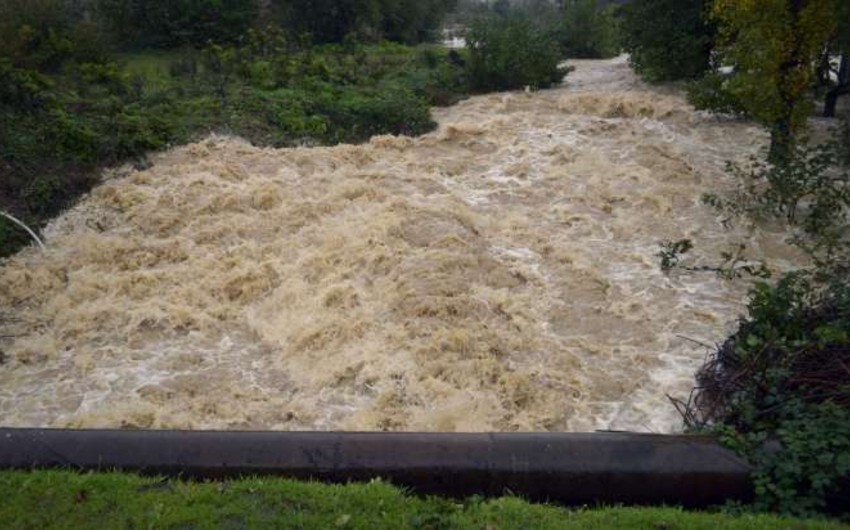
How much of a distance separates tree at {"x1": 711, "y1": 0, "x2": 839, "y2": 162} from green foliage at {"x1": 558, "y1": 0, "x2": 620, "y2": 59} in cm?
1395

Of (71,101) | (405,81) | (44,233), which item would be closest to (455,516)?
(44,233)

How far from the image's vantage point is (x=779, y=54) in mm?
10805

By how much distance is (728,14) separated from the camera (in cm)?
1118

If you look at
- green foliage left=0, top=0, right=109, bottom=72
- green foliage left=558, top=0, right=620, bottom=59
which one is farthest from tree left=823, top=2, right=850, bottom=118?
green foliage left=0, top=0, right=109, bottom=72

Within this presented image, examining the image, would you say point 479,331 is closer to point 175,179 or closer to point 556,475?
point 556,475

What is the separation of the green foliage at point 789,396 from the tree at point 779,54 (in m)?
4.47

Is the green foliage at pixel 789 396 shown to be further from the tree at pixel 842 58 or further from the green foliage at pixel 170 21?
the green foliage at pixel 170 21

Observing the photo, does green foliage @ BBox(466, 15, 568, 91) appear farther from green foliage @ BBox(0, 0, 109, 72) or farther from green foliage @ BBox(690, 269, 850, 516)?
green foliage @ BBox(690, 269, 850, 516)

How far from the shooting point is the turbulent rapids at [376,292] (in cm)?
712

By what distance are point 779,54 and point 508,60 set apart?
27.2ft

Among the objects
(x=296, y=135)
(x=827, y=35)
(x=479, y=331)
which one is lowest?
(x=479, y=331)

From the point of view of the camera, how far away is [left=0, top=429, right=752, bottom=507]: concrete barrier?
4949mm

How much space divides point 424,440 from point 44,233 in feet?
24.0

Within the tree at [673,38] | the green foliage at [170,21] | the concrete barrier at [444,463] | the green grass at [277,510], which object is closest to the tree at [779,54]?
the tree at [673,38]
